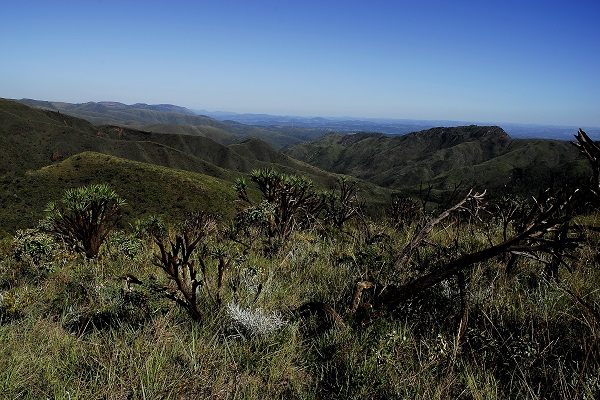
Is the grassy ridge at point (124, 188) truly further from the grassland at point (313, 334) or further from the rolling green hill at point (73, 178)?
the grassland at point (313, 334)

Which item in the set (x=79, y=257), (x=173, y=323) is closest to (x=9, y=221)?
(x=79, y=257)

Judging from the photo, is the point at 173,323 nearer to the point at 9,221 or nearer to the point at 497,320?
→ the point at 497,320

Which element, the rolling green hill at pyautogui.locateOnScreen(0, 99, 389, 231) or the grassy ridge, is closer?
the grassy ridge

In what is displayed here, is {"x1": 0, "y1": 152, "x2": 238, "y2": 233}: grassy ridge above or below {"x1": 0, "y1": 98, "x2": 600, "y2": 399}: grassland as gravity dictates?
below

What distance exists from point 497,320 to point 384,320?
899mm

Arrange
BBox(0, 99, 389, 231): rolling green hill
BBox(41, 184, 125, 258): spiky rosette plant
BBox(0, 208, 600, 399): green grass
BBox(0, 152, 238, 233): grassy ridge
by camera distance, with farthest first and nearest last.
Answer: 1. BBox(0, 99, 389, 231): rolling green hill
2. BBox(0, 152, 238, 233): grassy ridge
3. BBox(41, 184, 125, 258): spiky rosette plant
4. BBox(0, 208, 600, 399): green grass

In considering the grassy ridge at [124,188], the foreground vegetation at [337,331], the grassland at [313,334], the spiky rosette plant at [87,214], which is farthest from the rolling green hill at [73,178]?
the foreground vegetation at [337,331]

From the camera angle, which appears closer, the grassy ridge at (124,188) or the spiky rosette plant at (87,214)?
the spiky rosette plant at (87,214)

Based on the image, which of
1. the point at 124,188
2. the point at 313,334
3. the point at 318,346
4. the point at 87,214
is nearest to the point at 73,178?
the point at 124,188

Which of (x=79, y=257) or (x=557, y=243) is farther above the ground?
(x=557, y=243)

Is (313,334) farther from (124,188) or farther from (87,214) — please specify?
(124,188)

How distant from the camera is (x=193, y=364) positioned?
214 cm

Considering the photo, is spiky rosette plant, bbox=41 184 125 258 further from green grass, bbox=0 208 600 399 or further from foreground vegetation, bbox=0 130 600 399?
green grass, bbox=0 208 600 399

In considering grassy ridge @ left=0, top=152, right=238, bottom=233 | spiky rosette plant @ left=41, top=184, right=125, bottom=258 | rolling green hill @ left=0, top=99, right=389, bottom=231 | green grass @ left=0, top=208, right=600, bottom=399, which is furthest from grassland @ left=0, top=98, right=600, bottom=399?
grassy ridge @ left=0, top=152, right=238, bottom=233
